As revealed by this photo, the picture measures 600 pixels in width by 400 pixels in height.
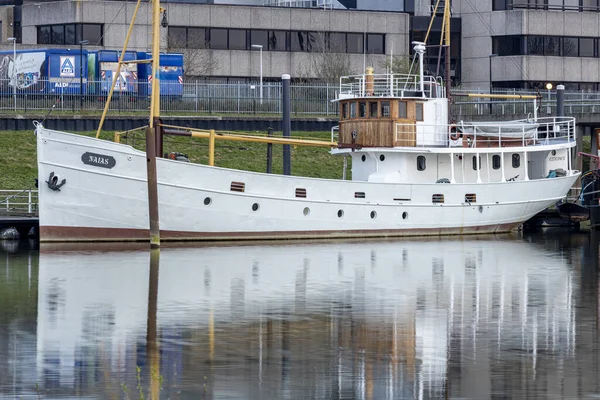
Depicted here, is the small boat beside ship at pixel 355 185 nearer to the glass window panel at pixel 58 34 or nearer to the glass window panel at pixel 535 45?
the glass window panel at pixel 535 45

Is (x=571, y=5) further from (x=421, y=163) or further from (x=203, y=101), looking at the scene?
(x=421, y=163)

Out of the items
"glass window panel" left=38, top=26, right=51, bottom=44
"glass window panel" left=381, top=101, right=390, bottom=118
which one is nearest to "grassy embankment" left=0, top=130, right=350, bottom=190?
"glass window panel" left=381, top=101, right=390, bottom=118

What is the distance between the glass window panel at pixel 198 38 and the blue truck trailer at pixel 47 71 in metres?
12.2

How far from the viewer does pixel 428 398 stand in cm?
1992

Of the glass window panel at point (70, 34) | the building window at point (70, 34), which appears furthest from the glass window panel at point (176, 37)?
the glass window panel at point (70, 34)

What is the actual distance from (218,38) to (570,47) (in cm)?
2427

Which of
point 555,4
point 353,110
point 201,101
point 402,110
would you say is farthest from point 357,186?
point 555,4

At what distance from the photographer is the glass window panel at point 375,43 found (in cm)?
8812

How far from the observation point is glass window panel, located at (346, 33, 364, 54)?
87750 millimetres

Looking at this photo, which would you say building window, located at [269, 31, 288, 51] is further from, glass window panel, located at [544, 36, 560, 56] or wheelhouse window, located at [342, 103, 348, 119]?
wheelhouse window, located at [342, 103, 348, 119]

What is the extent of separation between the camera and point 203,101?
71000mm

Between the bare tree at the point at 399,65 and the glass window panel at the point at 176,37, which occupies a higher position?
the glass window panel at the point at 176,37

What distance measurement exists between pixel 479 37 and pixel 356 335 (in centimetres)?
6734

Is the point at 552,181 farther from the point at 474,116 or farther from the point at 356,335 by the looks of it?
the point at 356,335
